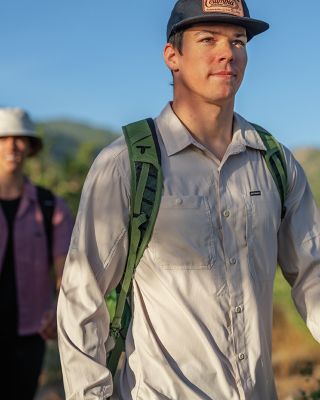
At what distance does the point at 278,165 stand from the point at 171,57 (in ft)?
1.88

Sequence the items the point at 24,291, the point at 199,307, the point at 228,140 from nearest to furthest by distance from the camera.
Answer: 1. the point at 199,307
2. the point at 228,140
3. the point at 24,291

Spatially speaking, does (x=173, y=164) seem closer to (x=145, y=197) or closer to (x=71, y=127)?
(x=145, y=197)

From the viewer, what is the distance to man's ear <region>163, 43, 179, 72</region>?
3.72 meters

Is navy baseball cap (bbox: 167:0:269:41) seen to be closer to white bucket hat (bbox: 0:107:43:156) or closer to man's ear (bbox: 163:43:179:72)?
man's ear (bbox: 163:43:179:72)

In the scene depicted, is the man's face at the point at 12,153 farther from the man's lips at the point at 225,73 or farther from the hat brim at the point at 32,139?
the man's lips at the point at 225,73

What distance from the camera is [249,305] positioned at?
3459 millimetres

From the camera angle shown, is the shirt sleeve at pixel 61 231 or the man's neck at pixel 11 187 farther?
the man's neck at pixel 11 187

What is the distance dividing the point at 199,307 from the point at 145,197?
0.42 meters

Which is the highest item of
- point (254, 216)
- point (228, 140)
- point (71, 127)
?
point (71, 127)

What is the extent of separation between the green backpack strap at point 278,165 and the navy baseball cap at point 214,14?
17.1 inches

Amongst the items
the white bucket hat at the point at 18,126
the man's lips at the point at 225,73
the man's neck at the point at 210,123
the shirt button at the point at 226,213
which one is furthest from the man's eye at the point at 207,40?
the white bucket hat at the point at 18,126

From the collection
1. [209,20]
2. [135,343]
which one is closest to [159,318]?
[135,343]

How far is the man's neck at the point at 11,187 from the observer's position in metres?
6.42

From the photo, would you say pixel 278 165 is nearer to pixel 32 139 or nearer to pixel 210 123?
pixel 210 123
